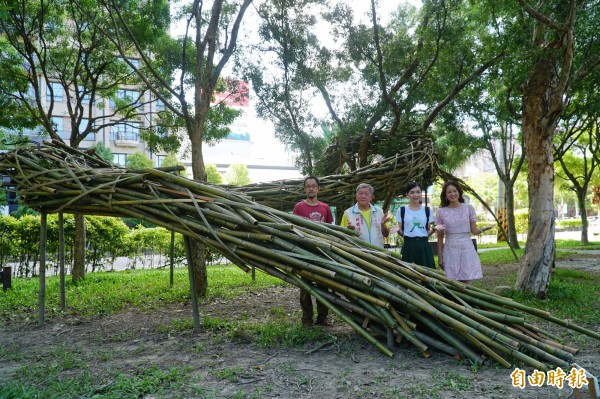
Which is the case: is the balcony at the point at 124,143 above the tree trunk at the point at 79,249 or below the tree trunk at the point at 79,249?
above

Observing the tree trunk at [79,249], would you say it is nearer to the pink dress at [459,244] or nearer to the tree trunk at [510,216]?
the pink dress at [459,244]

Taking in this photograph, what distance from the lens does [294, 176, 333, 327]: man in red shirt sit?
3.95 metres

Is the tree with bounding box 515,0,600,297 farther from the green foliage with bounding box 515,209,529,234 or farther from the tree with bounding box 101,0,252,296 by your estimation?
the green foliage with bounding box 515,209,529,234

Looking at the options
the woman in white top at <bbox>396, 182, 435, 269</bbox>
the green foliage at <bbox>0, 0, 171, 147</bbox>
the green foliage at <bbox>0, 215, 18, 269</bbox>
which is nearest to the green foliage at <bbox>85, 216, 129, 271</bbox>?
the green foliage at <bbox>0, 215, 18, 269</bbox>

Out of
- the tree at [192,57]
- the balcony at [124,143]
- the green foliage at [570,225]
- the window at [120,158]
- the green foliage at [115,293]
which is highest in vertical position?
the balcony at [124,143]

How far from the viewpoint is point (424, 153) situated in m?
5.30

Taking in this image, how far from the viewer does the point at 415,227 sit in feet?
12.6

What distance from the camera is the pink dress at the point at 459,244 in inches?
153

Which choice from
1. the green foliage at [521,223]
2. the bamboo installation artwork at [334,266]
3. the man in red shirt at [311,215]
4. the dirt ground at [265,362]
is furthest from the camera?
the green foliage at [521,223]

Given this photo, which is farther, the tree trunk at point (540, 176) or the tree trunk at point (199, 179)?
the tree trunk at point (199, 179)

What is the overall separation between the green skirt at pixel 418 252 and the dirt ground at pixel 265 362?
0.80 m

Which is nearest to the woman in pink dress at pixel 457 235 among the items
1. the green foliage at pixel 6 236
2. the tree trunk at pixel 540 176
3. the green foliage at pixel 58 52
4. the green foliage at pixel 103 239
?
the tree trunk at pixel 540 176

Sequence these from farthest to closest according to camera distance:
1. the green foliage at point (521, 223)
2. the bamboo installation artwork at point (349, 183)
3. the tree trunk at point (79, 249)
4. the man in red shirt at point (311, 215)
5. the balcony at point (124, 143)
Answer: the balcony at point (124, 143)
the green foliage at point (521, 223)
the tree trunk at point (79, 249)
the bamboo installation artwork at point (349, 183)
the man in red shirt at point (311, 215)

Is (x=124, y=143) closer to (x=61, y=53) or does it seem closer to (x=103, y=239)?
(x=103, y=239)
